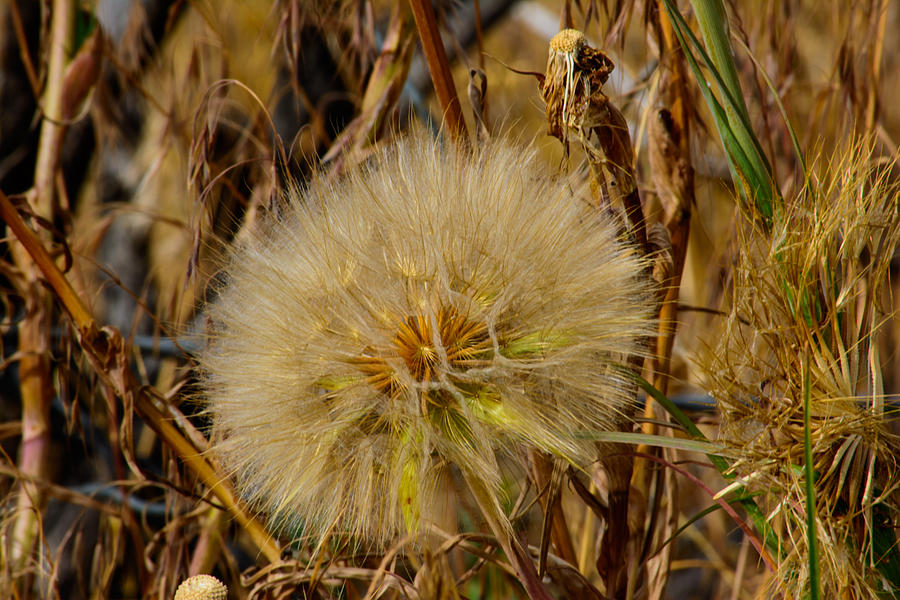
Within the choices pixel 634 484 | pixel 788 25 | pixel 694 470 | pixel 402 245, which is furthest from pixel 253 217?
pixel 694 470

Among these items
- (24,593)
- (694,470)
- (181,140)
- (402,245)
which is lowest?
(24,593)

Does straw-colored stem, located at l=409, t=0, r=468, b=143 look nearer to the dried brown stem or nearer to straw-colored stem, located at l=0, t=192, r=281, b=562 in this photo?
the dried brown stem

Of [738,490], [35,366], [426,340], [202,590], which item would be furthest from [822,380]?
[35,366]

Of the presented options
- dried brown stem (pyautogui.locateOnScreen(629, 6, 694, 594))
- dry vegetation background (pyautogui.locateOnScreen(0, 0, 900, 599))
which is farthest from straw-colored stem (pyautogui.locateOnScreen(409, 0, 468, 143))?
dried brown stem (pyautogui.locateOnScreen(629, 6, 694, 594))

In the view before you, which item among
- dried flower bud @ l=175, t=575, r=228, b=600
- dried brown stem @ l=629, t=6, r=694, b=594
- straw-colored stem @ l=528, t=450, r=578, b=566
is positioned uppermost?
dried brown stem @ l=629, t=6, r=694, b=594

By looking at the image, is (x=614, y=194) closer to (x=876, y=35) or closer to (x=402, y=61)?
(x=402, y=61)

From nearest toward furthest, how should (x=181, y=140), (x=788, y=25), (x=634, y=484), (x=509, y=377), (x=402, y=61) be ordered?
(x=509, y=377) → (x=634, y=484) → (x=402, y=61) → (x=788, y=25) → (x=181, y=140)
